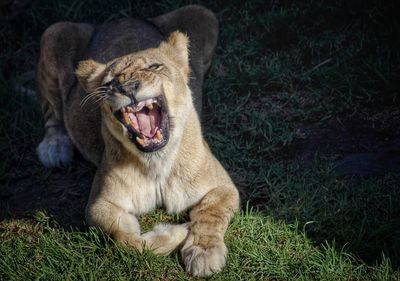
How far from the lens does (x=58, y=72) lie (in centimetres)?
477

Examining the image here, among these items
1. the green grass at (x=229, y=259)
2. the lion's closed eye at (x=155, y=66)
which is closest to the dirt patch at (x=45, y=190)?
the green grass at (x=229, y=259)

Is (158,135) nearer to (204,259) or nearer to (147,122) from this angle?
(147,122)

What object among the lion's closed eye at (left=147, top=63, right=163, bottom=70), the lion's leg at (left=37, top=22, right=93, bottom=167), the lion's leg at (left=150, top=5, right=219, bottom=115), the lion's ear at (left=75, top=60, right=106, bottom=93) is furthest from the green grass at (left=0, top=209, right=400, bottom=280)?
the lion's leg at (left=150, top=5, right=219, bottom=115)

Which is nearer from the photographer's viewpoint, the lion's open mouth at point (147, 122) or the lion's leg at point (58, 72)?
the lion's open mouth at point (147, 122)

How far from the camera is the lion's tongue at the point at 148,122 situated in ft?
11.0

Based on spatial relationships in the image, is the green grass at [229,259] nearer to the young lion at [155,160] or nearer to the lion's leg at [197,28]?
the young lion at [155,160]

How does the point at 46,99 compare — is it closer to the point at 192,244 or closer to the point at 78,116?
the point at 78,116

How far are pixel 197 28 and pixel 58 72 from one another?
1.12 meters

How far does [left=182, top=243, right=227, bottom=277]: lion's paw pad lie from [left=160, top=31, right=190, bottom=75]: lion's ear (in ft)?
3.70

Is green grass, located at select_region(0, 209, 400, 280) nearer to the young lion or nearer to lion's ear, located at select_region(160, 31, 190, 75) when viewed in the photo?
the young lion

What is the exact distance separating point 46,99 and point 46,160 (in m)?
0.64

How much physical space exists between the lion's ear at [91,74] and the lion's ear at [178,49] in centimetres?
43

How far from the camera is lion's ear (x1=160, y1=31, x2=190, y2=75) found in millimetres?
3818

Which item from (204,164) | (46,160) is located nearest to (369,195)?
(204,164)
